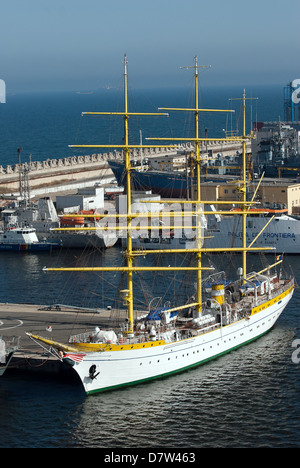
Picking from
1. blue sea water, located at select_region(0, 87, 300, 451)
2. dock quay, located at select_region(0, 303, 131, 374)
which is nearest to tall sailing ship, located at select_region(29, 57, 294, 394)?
blue sea water, located at select_region(0, 87, 300, 451)

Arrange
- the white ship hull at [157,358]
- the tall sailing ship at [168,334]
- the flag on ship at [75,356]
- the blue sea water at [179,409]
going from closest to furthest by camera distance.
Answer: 1. the blue sea water at [179,409]
2. the flag on ship at [75,356]
3. the white ship hull at [157,358]
4. the tall sailing ship at [168,334]

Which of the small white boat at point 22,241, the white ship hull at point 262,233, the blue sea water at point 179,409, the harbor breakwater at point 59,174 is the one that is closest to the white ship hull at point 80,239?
the small white boat at point 22,241

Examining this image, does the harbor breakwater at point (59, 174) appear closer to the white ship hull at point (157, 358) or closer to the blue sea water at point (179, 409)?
the white ship hull at point (157, 358)

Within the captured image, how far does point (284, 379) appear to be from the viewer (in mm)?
39438

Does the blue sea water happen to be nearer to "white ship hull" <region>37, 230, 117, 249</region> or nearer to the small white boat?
"white ship hull" <region>37, 230, 117, 249</region>

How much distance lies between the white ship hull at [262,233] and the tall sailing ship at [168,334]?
63.6 ft

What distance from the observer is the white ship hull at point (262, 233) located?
68625 millimetres

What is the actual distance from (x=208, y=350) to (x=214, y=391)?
4.30 m

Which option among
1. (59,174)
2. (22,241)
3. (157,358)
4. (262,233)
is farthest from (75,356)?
(59,174)

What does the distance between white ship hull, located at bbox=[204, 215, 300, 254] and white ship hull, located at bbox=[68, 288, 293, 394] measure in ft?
75.2

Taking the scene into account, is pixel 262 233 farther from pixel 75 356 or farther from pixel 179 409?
pixel 179 409

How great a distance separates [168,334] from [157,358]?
4.50ft

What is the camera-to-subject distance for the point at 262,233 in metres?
69.5
